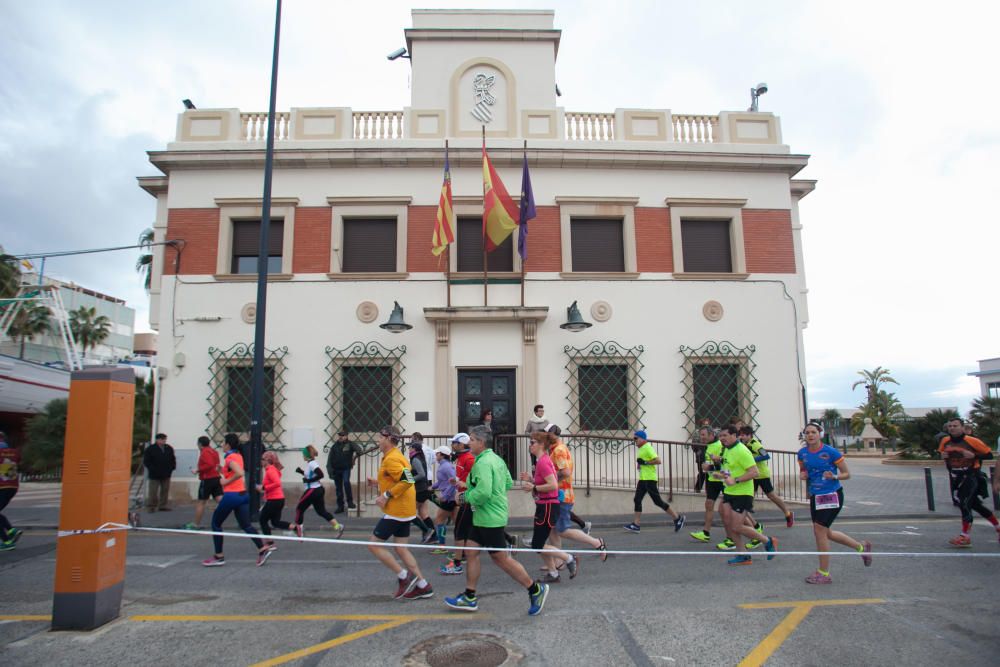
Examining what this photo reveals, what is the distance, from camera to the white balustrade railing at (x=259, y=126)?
15891mm

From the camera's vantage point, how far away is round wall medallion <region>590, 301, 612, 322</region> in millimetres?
14938

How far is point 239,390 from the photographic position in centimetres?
1469

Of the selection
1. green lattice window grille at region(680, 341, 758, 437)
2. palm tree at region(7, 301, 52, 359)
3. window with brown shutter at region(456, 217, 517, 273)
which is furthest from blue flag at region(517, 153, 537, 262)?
palm tree at region(7, 301, 52, 359)

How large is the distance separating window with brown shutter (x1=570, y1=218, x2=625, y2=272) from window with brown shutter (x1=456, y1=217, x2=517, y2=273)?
1624 mm

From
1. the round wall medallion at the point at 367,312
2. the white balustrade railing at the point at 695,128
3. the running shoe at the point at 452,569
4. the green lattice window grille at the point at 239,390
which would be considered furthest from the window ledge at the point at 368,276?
the running shoe at the point at 452,569

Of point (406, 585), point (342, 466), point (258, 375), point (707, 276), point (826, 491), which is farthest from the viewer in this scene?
point (707, 276)

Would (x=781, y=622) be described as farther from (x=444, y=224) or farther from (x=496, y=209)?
(x=444, y=224)

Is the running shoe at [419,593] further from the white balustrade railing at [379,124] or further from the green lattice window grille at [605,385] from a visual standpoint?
the white balustrade railing at [379,124]

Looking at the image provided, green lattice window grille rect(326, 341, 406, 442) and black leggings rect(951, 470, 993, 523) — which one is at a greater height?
green lattice window grille rect(326, 341, 406, 442)

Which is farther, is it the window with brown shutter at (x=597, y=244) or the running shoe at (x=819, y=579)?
the window with brown shutter at (x=597, y=244)

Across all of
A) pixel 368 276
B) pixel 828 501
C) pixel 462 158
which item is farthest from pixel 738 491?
pixel 462 158

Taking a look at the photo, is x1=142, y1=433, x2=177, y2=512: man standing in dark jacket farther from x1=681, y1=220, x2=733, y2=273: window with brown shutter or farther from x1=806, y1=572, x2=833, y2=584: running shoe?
x1=681, y1=220, x2=733, y2=273: window with brown shutter

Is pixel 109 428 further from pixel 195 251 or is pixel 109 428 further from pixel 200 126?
pixel 200 126

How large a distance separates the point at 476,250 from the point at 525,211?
1910 millimetres
